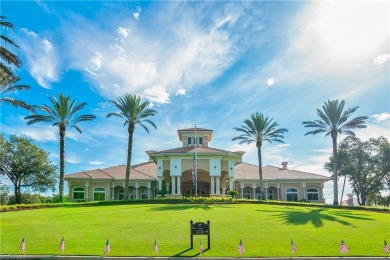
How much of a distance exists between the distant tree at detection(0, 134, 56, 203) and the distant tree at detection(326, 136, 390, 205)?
4412cm

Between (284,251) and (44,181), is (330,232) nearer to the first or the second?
(284,251)

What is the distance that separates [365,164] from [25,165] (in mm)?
49512

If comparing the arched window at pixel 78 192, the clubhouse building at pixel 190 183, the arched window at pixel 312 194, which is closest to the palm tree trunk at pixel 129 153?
the clubhouse building at pixel 190 183

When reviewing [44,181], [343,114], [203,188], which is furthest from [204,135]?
[44,181]

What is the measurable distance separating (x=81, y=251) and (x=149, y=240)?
A: 286 cm

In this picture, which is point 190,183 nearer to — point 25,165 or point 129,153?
point 129,153

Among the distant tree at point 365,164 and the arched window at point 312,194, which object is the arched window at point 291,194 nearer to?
the arched window at point 312,194

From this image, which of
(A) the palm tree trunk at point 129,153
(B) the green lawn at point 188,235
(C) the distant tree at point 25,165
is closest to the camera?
(B) the green lawn at point 188,235

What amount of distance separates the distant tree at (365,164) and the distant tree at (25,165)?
4412cm

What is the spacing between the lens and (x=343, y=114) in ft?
124

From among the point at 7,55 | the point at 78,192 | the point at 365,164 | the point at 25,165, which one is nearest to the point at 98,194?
the point at 78,192

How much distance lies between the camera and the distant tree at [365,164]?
46844 millimetres

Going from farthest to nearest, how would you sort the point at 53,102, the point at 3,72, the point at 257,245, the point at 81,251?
1. the point at 53,102
2. the point at 3,72
3. the point at 257,245
4. the point at 81,251

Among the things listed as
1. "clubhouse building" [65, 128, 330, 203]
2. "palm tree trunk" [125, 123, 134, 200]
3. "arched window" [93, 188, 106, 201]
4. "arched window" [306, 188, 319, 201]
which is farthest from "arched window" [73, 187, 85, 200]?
"arched window" [306, 188, 319, 201]
